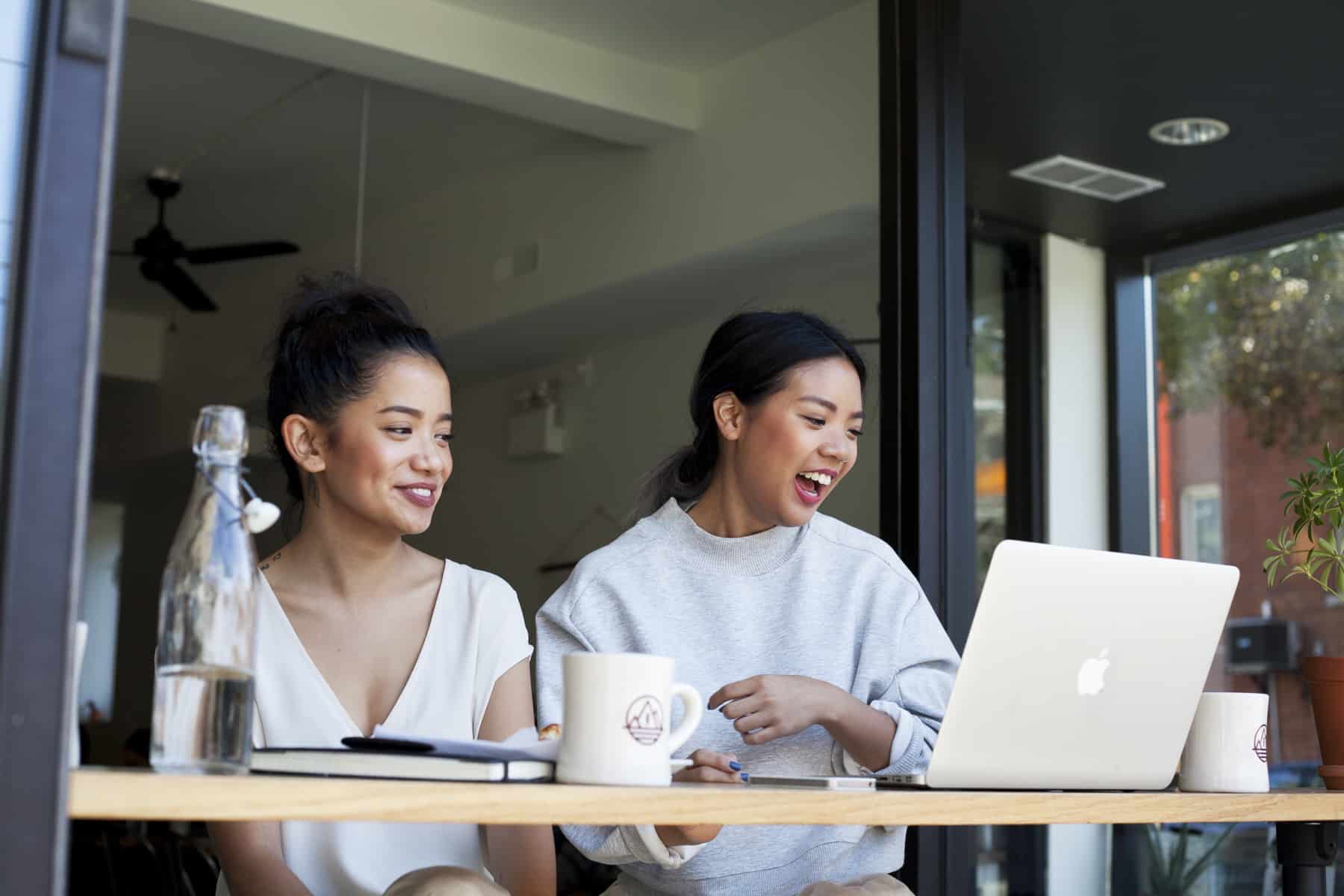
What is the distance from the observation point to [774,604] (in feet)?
6.48

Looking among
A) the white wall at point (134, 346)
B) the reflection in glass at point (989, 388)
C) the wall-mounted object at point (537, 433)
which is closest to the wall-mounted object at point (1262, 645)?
the reflection in glass at point (989, 388)

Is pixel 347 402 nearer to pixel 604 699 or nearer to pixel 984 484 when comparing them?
pixel 604 699

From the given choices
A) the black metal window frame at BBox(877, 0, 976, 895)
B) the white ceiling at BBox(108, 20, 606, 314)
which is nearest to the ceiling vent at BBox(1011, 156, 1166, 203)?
the white ceiling at BBox(108, 20, 606, 314)

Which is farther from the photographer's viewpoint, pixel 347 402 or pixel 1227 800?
pixel 347 402

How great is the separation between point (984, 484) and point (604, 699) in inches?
161

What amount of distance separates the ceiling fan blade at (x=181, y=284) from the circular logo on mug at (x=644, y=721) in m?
5.22

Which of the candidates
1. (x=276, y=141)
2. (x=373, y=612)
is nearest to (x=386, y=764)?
(x=373, y=612)

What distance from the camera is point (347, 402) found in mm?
1747

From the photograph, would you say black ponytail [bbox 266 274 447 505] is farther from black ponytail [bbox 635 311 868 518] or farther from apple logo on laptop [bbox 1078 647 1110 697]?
apple logo on laptop [bbox 1078 647 1110 697]

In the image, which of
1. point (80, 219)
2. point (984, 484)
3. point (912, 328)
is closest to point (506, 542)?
point (984, 484)

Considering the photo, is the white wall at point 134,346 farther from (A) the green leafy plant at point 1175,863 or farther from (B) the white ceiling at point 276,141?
(A) the green leafy plant at point 1175,863

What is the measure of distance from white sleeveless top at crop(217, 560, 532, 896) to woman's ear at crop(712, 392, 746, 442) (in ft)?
1.45

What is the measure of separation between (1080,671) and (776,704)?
307 mm

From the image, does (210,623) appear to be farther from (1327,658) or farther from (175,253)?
(175,253)
